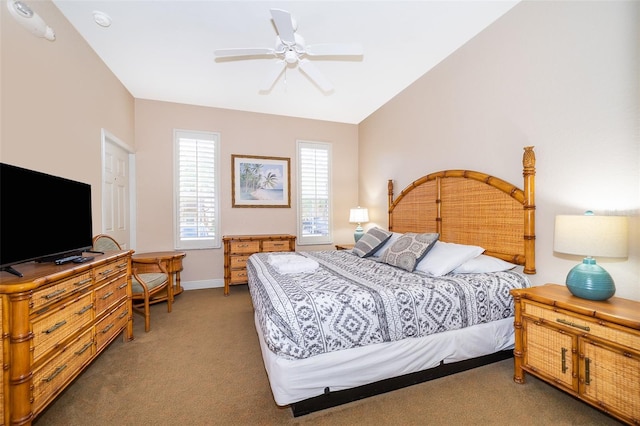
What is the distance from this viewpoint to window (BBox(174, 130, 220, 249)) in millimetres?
4324

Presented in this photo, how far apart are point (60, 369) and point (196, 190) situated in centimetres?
310

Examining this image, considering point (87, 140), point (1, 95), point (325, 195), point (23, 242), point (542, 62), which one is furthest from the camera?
point (325, 195)

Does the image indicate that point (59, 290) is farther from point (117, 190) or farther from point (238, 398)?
point (117, 190)

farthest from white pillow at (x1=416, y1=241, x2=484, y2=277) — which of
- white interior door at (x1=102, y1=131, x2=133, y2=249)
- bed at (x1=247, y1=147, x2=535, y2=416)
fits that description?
white interior door at (x1=102, y1=131, x2=133, y2=249)

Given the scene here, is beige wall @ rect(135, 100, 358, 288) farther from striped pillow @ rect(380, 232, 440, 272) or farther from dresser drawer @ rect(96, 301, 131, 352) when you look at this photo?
striped pillow @ rect(380, 232, 440, 272)

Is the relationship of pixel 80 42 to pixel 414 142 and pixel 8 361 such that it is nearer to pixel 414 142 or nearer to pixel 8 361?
pixel 8 361

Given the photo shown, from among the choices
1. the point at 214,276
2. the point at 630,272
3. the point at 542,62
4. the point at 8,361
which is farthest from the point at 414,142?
the point at 8,361

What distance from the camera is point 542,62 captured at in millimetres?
2209

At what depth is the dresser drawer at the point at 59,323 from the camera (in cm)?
145

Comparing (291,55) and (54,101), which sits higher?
(291,55)

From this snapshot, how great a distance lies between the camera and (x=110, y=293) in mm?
2260

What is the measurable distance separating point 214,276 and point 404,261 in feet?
10.6

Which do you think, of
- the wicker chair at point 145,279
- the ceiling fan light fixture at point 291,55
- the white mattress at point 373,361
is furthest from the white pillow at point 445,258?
the wicker chair at point 145,279

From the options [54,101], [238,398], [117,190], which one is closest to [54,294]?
[238,398]
